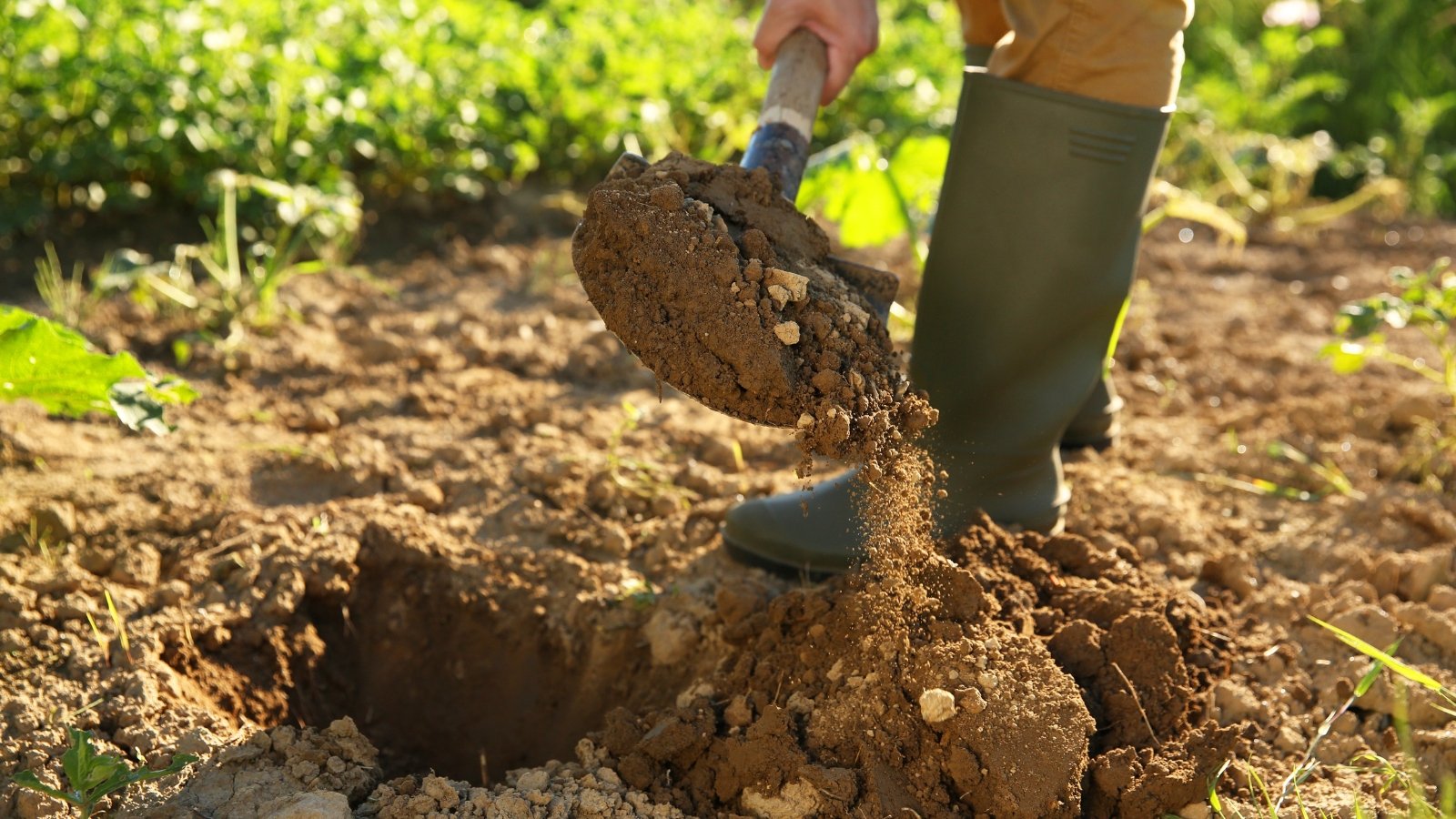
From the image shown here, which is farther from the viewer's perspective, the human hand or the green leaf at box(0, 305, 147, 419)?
the human hand

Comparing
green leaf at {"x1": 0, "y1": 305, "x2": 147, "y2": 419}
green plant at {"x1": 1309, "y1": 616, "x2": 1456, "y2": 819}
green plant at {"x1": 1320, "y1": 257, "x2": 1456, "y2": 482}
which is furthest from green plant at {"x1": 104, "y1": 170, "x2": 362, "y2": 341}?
green plant at {"x1": 1309, "y1": 616, "x2": 1456, "y2": 819}

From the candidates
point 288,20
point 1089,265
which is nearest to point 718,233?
point 1089,265

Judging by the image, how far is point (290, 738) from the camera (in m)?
1.75

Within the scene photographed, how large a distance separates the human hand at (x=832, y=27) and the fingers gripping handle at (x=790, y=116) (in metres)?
0.03

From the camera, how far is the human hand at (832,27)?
206cm

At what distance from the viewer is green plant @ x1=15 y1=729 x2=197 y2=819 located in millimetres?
1528

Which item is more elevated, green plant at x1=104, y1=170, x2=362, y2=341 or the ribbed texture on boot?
the ribbed texture on boot

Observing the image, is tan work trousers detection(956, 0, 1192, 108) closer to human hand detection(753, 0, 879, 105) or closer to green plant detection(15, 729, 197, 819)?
human hand detection(753, 0, 879, 105)

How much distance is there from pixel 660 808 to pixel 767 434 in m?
1.15

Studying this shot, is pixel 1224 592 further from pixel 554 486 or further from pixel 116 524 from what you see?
pixel 116 524

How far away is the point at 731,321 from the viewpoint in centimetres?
168

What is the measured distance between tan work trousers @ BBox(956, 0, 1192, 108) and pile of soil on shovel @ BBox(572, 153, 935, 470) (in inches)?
20.3

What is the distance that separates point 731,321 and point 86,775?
38.3 inches

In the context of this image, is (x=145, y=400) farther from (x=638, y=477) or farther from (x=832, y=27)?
(x=832, y=27)
